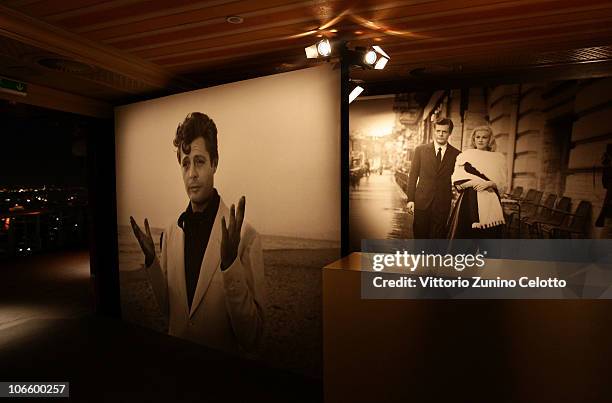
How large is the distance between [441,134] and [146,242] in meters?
3.49

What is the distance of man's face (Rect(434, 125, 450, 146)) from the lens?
14.7ft

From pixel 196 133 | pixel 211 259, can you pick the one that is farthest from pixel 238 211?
pixel 196 133

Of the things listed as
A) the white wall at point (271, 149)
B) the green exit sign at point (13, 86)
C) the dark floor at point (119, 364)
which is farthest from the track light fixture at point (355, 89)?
the green exit sign at point (13, 86)

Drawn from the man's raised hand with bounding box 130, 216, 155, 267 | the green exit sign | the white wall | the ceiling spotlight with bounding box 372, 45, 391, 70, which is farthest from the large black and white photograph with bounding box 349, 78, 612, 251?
the green exit sign

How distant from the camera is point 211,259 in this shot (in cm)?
380

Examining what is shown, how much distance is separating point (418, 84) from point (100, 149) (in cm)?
379

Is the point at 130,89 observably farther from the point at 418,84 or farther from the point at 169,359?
the point at 418,84

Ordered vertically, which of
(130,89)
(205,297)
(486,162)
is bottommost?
(205,297)

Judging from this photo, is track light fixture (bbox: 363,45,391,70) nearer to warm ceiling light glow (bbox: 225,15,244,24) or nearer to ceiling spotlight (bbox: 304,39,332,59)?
ceiling spotlight (bbox: 304,39,332,59)

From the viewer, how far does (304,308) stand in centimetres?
335

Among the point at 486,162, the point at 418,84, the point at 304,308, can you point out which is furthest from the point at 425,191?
the point at 304,308

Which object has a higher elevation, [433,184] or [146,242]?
[433,184]

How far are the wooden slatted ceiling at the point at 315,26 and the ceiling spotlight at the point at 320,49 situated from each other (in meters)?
0.10

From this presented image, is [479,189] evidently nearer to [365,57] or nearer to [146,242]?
[365,57]
